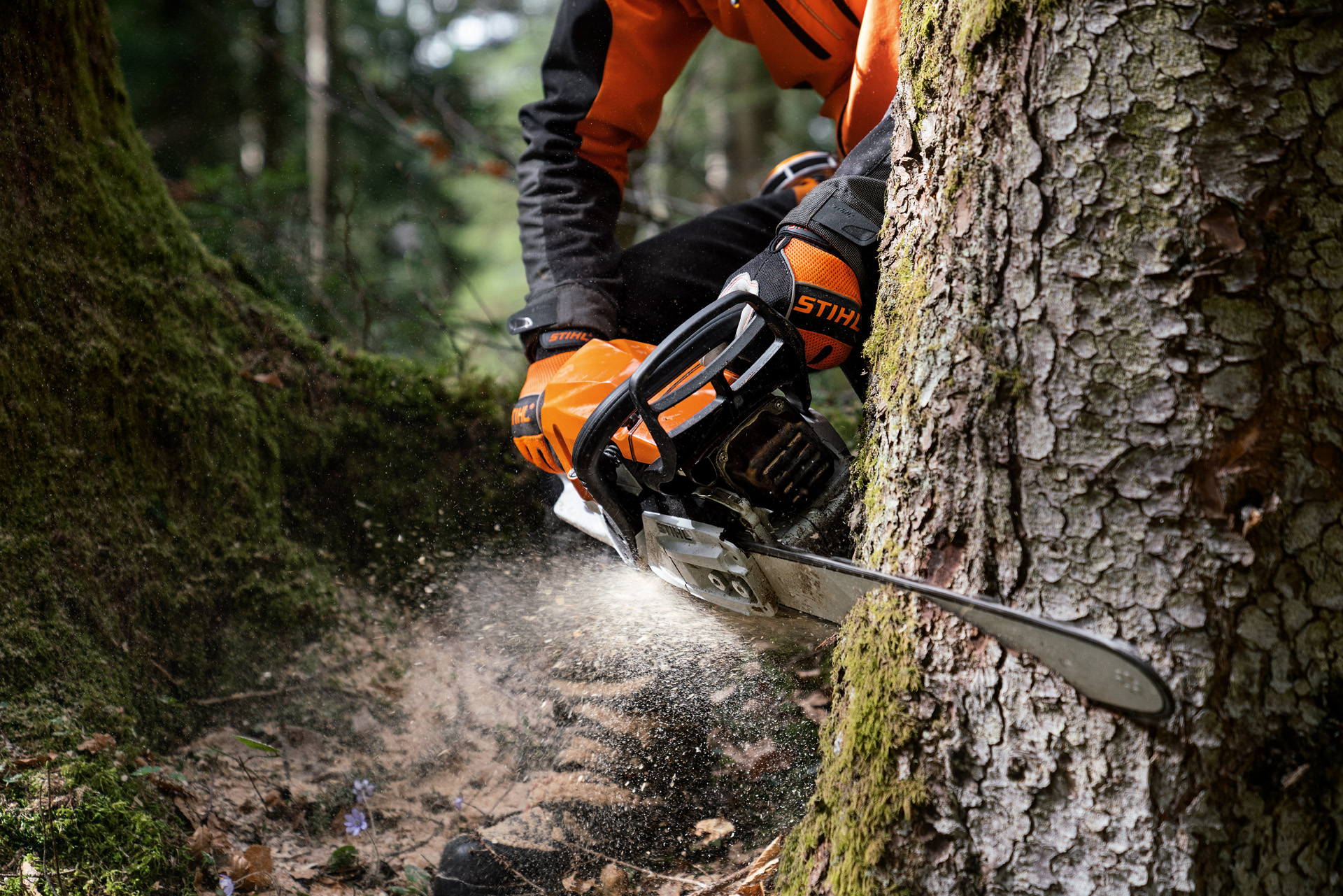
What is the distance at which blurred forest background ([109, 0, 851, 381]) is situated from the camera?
4.48 m

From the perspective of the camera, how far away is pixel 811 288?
1565mm

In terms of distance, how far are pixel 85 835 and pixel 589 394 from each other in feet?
4.23

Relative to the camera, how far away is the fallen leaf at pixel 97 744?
1.64 metres

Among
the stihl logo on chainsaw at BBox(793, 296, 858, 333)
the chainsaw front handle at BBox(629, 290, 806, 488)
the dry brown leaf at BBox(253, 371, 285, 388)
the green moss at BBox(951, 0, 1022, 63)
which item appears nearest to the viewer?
the green moss at BBox(951, 0, 1022, 63)

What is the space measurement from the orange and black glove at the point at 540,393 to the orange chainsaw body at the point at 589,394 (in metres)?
0.04

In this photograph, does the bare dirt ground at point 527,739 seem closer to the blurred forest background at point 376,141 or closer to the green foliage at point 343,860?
the green foliage at point 343,860

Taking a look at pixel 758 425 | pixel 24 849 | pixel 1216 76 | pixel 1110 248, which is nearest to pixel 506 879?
pixel 24 849

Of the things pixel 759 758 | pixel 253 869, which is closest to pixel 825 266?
pixel 759 758

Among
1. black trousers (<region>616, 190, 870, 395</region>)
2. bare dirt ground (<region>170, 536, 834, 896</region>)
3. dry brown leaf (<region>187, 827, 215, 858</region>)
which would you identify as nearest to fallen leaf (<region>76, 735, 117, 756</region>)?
bare dirt ground (<region>170, 536, 834, 896</region>)

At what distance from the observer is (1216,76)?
929mm

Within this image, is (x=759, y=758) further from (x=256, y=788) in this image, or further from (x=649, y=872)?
(x=256, y=788)

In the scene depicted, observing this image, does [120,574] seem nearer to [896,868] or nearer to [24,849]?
[24,849]

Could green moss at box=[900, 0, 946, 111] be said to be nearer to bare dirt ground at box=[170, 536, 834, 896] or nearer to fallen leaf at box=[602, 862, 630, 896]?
bare dirt ground at box=[170, 536, 834, 896]

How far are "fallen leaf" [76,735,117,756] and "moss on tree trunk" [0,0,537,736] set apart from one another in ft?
0.28
